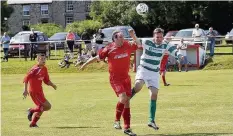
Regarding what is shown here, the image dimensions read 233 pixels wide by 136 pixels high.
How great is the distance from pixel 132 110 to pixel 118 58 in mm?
3913

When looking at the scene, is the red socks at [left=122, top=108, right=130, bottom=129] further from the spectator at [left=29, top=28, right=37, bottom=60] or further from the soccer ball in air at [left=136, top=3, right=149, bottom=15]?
the soccer ball in air at [left=136, top=3, right=149, bottom=15]

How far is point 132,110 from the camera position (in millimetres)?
15203

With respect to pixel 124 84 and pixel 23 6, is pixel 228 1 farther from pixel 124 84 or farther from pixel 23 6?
pixel 124 84

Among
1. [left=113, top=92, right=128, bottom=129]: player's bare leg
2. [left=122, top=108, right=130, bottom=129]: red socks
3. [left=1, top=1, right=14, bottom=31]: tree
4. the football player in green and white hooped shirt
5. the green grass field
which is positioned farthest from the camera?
[left=1, top=1, right=14, bottom=31]: tree

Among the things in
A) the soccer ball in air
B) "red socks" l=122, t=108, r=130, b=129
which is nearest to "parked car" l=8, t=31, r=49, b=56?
the soccer ball in air

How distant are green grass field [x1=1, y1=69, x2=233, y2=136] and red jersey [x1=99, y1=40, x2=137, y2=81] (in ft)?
3.67

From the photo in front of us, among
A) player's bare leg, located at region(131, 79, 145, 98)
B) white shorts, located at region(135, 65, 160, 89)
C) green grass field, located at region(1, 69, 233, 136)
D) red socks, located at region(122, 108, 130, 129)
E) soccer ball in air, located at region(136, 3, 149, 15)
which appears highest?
soccer ball in air, located at region(136, 3, 149, 15)

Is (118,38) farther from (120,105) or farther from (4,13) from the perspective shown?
(4,13)

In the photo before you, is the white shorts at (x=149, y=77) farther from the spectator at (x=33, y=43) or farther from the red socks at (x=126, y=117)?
the spectator at (x=33, y=43)

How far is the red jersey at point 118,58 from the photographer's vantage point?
11.5 metres

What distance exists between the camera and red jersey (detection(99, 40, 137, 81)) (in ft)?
37.9

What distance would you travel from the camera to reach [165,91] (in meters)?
20.0

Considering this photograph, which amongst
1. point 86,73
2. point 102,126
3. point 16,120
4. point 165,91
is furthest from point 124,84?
point 86,73

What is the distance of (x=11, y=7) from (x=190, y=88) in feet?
210
